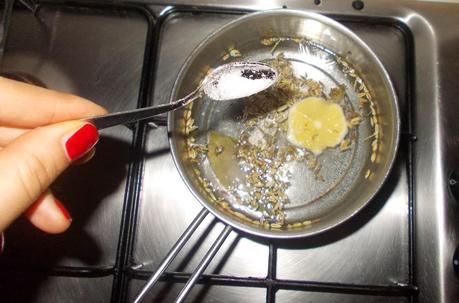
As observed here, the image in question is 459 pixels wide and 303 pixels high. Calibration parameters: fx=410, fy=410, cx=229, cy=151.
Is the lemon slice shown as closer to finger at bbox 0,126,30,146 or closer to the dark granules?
the dark granules

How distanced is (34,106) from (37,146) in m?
0.16

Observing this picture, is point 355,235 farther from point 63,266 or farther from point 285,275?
point 63,266

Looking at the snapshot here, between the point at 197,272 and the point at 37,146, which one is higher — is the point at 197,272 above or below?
below

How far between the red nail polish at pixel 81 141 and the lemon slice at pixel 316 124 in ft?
1.33

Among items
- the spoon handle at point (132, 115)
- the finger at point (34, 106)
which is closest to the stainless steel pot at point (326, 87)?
the spoon handle at point (132, 115)

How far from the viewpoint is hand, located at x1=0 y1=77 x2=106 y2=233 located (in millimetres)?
439

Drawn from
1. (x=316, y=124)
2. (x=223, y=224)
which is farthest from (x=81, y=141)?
(x=316, y=124)

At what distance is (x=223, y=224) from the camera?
711mm

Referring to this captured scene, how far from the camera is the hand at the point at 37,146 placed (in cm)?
44

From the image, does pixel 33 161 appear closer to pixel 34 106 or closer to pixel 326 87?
pixel 34 106

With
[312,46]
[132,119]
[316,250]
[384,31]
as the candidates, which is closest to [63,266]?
[132,119]

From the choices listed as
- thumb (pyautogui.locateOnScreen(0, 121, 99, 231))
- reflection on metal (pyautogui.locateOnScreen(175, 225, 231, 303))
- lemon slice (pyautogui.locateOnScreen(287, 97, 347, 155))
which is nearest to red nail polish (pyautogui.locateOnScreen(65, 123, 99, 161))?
thumb (pyautogui.locateOnScreen(0, 121, 99, 231))

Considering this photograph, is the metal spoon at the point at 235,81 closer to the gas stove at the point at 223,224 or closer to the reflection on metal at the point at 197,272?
the gas stove at the point at 223,224

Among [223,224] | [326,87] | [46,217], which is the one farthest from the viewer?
[326,87]
